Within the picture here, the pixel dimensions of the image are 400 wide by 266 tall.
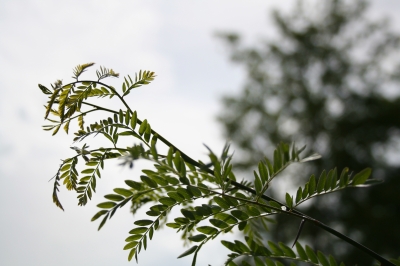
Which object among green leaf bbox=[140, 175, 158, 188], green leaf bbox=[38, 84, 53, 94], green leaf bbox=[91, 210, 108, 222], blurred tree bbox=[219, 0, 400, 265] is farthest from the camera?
blurred tree bbox=[219, 0, 400, 265]

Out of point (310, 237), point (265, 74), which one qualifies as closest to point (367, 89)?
point (265, 74)

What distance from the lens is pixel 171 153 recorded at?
2.50 ft

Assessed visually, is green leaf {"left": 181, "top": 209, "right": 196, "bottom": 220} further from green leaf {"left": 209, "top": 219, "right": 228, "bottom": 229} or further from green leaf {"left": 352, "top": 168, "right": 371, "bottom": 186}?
green leaf {"left": 352, "top": 168, "right": 371, "bottom": 186}

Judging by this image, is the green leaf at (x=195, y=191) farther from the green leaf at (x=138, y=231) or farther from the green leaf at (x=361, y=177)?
the green leaf at (x=361, y=177)

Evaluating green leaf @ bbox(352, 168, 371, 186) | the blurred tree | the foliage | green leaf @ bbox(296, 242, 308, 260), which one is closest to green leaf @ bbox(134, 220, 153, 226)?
the foliage

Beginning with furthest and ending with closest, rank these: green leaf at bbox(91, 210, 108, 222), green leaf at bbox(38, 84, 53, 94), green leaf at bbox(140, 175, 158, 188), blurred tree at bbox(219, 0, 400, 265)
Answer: blurred tree at bbox(219, 0, 400, 265) < green leaf at bbox(38, 84, 53, 94) < green leaf at bbox(140, 175, 158, 188) < green leaf at bbox(91, 210, 108, 222)

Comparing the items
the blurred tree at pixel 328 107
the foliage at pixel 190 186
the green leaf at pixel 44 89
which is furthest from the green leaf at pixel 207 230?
the blurred tree at pixel 328 107

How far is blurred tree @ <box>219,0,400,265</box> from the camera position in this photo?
12.1 meters

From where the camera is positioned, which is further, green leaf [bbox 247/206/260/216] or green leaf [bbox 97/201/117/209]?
green leaf [bbox 247/206/260/216]

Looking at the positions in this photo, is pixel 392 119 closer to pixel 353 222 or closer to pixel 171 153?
pixel 353 222

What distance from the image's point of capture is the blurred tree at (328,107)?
1214cm

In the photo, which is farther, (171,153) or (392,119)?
(392,119)

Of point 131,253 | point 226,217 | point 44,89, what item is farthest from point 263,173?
point 44,89

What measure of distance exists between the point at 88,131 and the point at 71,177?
0.38ft
